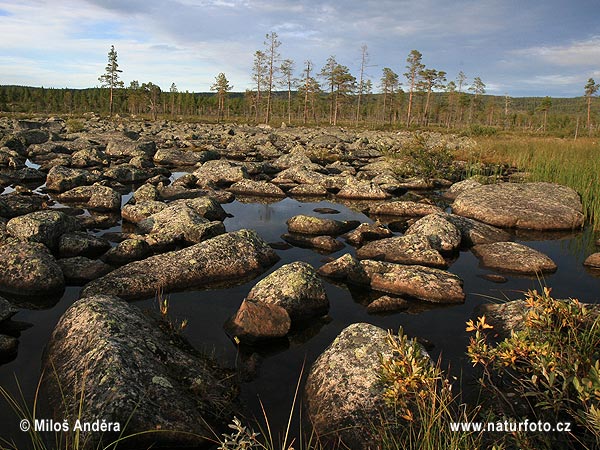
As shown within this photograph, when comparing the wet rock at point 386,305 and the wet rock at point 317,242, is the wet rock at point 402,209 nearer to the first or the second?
the wet rock at point 317,242

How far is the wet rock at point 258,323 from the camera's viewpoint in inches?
229

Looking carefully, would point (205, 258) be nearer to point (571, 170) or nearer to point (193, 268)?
point (193, 268)

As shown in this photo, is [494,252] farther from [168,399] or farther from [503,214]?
[168,399]

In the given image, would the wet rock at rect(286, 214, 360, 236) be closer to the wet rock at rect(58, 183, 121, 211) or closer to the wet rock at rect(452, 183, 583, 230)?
the wet rock at rect(452, 183, 583, 230)

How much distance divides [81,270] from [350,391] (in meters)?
5.91

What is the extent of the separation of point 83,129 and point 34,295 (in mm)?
42734

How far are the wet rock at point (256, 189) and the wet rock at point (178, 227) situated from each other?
5872mm

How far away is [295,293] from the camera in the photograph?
21.3 feet

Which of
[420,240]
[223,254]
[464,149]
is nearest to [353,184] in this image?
[420,240]

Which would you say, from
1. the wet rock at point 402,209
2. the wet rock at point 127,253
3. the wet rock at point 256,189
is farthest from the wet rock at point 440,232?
the wet rock at point 256,189

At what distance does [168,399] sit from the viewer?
393 centimetres

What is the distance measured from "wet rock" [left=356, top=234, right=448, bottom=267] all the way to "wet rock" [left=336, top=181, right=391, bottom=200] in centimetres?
668

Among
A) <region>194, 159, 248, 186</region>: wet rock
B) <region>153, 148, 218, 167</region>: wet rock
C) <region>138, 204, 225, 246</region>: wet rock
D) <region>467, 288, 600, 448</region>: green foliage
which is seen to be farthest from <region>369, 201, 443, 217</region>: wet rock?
<region>153, 148, 218, 167</region>: wet rock

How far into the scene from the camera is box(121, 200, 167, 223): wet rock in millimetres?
11738
